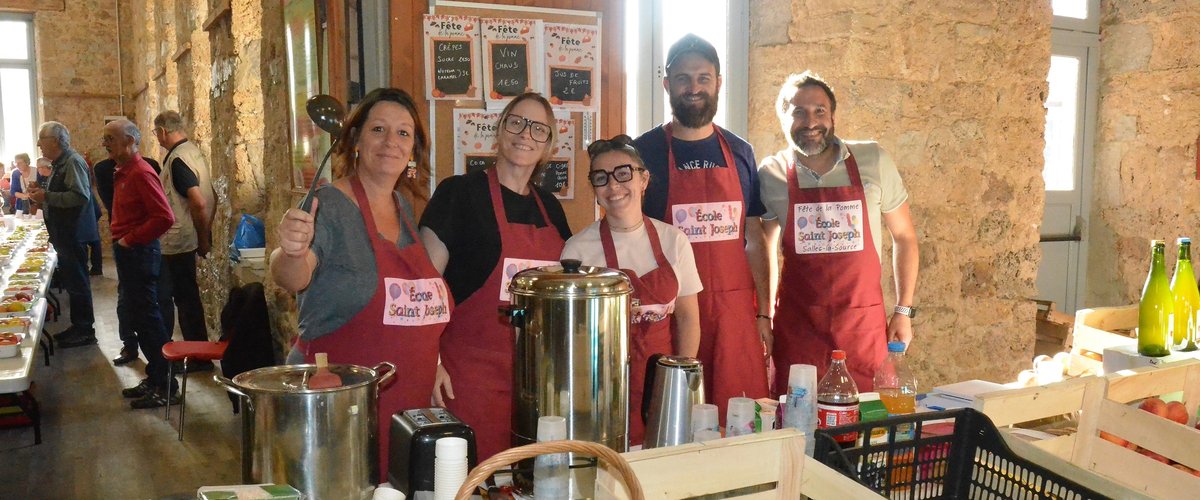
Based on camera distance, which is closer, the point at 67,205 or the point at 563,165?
the point at 563,165

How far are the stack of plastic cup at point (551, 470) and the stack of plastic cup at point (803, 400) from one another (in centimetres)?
52

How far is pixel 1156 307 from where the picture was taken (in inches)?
93.2

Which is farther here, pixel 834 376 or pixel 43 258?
pixel 43 258

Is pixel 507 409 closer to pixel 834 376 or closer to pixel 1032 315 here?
pixel 834 376

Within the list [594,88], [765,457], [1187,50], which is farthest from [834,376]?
[1187,50]

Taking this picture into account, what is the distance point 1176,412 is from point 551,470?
143 centimetres

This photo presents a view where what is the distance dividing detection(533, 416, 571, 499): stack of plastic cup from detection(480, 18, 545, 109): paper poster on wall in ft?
5.72

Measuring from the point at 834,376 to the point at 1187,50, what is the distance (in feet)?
14.1

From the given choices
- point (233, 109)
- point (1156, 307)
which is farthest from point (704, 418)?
point (233, 109)

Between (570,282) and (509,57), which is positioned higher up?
(509,57)

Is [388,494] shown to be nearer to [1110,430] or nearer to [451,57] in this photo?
[1110,430]

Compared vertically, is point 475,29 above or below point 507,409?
above

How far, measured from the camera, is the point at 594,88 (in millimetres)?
3055

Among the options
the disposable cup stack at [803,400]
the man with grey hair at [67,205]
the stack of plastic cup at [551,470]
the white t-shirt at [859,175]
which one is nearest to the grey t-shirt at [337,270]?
the stack of plastic cup at [551,470]
